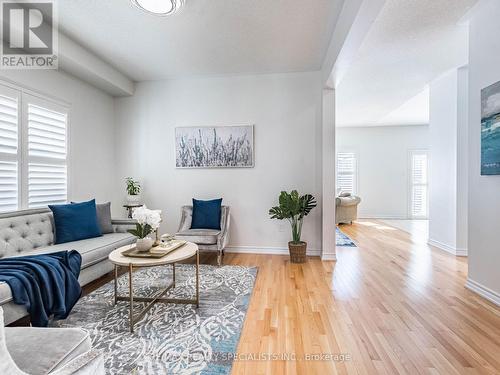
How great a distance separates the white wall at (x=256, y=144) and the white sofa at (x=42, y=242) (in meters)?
1.62

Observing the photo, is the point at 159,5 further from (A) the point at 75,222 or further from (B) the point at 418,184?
(B) the point at 418,184

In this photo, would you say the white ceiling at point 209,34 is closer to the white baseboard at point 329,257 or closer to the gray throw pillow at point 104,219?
the gray throw pillow at point 104,219

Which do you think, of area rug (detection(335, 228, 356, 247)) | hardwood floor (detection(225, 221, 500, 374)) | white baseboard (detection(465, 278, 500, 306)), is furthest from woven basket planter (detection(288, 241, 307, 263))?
white baseboard (detection(465, 278, 500, 306))

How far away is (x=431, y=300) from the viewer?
2.44 metres

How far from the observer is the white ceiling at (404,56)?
8.02 ft

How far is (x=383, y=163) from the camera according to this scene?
7.90 meters

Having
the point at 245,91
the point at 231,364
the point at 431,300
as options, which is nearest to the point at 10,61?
the point at 245,91

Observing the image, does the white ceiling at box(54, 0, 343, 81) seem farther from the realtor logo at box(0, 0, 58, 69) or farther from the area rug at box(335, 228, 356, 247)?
the area rug at box(335, 228, 356, 247)

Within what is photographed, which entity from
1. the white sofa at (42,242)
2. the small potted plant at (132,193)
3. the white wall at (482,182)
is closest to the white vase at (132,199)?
the small potted plant at (132,193)

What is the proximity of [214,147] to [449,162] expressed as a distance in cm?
390

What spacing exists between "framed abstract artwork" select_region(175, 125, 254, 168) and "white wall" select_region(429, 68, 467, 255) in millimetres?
3232

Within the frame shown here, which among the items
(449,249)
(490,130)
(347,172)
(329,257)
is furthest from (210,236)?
(347,172)

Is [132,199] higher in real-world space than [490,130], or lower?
lower

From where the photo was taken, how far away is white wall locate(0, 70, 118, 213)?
3.37 meters
